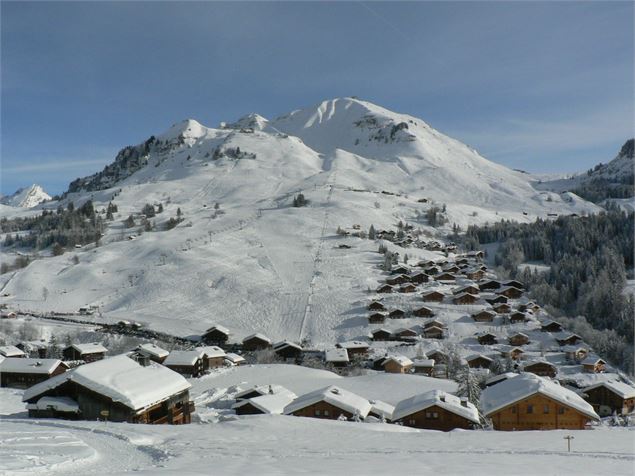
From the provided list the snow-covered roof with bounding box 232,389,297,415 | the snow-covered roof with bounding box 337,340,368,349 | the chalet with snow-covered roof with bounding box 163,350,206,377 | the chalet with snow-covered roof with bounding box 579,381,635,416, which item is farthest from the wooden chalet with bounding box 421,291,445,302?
the snow-covered roof with bounding box 232,389,297,415

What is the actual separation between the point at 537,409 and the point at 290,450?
15.5m

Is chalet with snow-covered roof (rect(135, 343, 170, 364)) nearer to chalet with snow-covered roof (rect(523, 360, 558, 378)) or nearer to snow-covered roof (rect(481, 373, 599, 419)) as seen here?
snow-covered roof (rect(481, 373, 599, 419))

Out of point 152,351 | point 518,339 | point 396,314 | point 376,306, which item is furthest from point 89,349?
point 518,339

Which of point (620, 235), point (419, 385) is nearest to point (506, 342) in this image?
point (419, 385)

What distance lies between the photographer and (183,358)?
155 feet

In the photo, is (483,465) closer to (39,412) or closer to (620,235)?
(39,412)

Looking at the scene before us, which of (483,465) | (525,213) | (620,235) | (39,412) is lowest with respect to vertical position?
(39,412)

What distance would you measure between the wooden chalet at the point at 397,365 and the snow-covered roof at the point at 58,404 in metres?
34.1

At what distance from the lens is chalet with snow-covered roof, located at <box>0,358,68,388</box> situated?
38.6m

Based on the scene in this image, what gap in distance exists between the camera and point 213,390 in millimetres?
38188

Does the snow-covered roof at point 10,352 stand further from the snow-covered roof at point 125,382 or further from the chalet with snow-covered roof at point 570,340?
the chalet with snow-covered roof at point 570,340

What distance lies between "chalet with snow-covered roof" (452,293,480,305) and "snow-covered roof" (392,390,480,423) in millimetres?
49624

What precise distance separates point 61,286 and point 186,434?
8503 centimetres

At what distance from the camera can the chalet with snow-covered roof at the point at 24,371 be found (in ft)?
127
